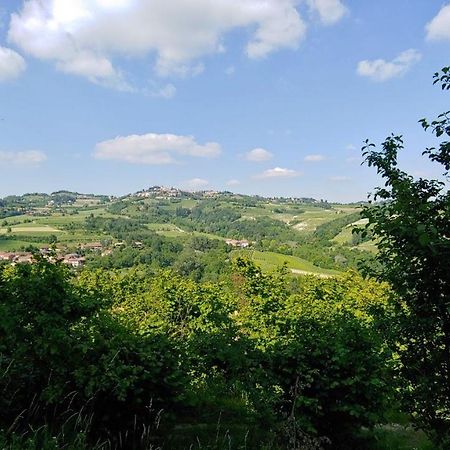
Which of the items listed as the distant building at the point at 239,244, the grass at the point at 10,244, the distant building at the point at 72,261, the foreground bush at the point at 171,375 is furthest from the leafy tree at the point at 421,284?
the distant building at the point at 239,244

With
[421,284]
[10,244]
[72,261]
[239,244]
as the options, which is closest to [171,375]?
[421,284]

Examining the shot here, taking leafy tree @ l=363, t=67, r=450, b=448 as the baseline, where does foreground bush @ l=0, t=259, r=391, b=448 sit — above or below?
below

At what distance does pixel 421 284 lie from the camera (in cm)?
415

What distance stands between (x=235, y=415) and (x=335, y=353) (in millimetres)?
2413

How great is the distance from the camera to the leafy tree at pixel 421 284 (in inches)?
158

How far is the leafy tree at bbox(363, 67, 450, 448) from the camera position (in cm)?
400

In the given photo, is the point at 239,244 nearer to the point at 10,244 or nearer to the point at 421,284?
the point at 10,244

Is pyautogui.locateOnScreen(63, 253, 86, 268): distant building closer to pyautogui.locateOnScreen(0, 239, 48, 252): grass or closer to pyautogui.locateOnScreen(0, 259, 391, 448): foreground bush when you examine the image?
pyautogui.locateOnScreen(0, 259, 391, 448): foreground bush

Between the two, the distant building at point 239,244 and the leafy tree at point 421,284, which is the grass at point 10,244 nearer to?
the distant building at point 239,244

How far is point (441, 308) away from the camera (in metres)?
4.05

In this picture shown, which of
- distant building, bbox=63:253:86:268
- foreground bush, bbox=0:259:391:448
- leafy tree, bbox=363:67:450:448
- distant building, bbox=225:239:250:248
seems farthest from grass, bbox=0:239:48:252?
leafy tree, bbox=363:67:450:448

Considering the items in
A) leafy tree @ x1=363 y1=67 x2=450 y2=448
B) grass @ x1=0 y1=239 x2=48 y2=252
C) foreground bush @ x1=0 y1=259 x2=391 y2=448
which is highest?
leafy tree @ x1=363 y1=67 x2=450 y2=448

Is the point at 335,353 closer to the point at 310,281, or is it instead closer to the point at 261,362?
the point at 261,362

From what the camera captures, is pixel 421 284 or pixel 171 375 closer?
pixel 421 284
